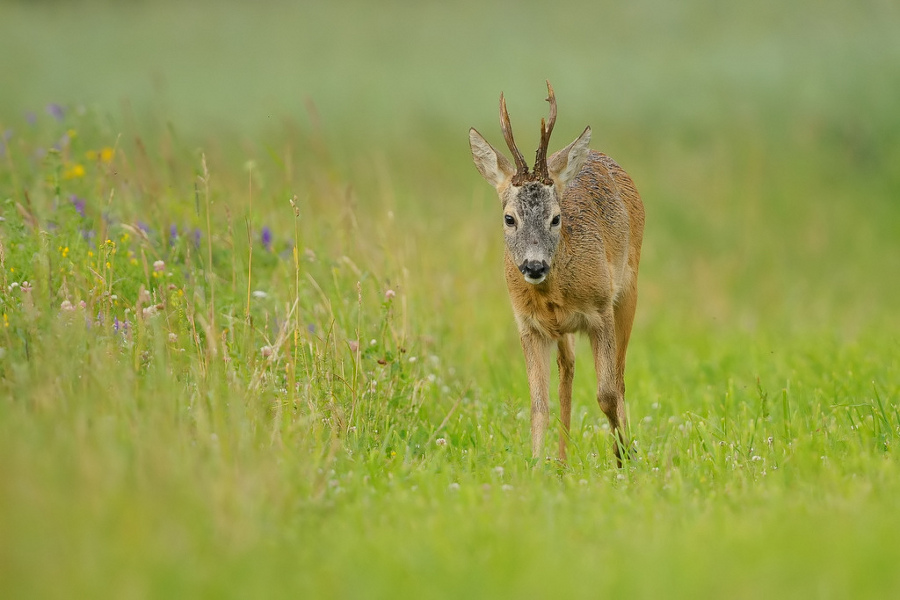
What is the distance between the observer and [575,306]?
23.9 ft

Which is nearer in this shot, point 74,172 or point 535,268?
point 535,268

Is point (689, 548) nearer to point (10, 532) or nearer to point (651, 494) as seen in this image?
point (651, 494)

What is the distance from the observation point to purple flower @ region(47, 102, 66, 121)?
8619 millimetres

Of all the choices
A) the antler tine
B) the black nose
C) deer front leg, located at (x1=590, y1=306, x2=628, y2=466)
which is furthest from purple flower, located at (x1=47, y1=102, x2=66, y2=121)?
deer front leg, located at (x1=590, y1=306, x2=628, y2=466)

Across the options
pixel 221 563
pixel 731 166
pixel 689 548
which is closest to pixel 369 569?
pixel 221 563

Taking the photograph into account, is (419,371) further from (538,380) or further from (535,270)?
(535,270)

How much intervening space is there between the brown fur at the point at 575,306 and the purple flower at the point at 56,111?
3479 mm

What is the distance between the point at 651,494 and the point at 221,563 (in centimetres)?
208

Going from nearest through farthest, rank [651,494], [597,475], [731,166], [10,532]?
[10,532]
[651,494]
[597,475]
[731,166]

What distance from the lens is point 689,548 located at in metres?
4.36

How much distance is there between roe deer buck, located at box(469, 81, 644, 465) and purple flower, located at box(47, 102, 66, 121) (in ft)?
10.3

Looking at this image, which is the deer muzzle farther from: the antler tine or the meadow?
the meadow

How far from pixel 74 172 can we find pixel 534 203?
3265 mm

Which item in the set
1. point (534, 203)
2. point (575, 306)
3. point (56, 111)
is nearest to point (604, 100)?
point (56, 111)
